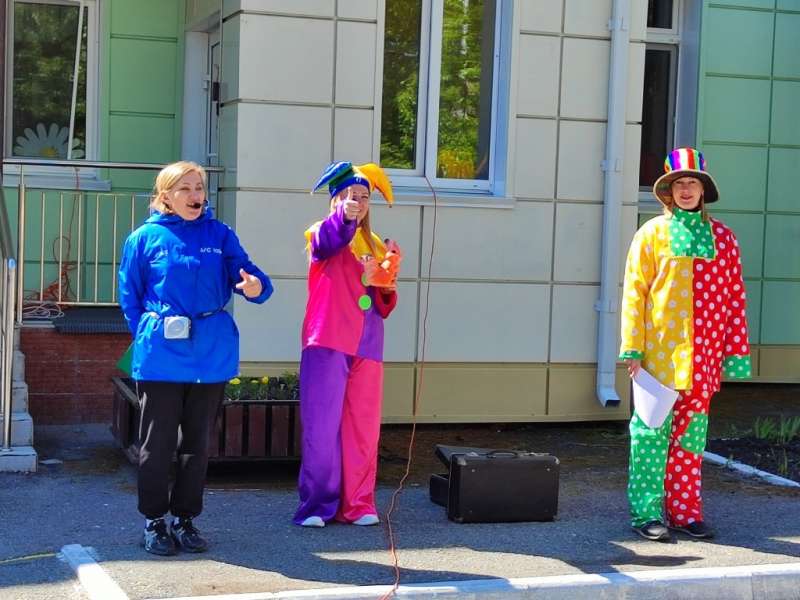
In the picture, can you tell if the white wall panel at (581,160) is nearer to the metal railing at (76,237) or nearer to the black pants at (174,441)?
the metal railing at (76,237)

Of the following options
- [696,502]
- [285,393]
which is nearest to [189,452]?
[285,393]

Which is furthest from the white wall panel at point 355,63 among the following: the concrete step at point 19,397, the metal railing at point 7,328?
the concrete step at point 19,397

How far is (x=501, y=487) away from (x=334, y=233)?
1611 millimetres

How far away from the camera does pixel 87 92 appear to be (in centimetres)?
1067

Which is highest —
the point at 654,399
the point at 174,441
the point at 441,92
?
the point at 441,92

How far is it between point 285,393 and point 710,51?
577 centimetres

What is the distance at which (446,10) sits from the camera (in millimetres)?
9336

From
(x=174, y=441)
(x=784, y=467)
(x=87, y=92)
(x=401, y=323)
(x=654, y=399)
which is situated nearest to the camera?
(x=174, y=441)

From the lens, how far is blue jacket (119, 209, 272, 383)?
5.59 m

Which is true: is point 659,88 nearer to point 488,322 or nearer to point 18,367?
point 488,322

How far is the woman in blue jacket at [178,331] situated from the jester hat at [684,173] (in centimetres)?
210

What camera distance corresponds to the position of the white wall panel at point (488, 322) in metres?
9.16

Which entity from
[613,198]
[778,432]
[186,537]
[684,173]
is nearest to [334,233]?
[186,537]

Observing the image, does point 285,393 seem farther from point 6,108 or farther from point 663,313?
point 6,108
